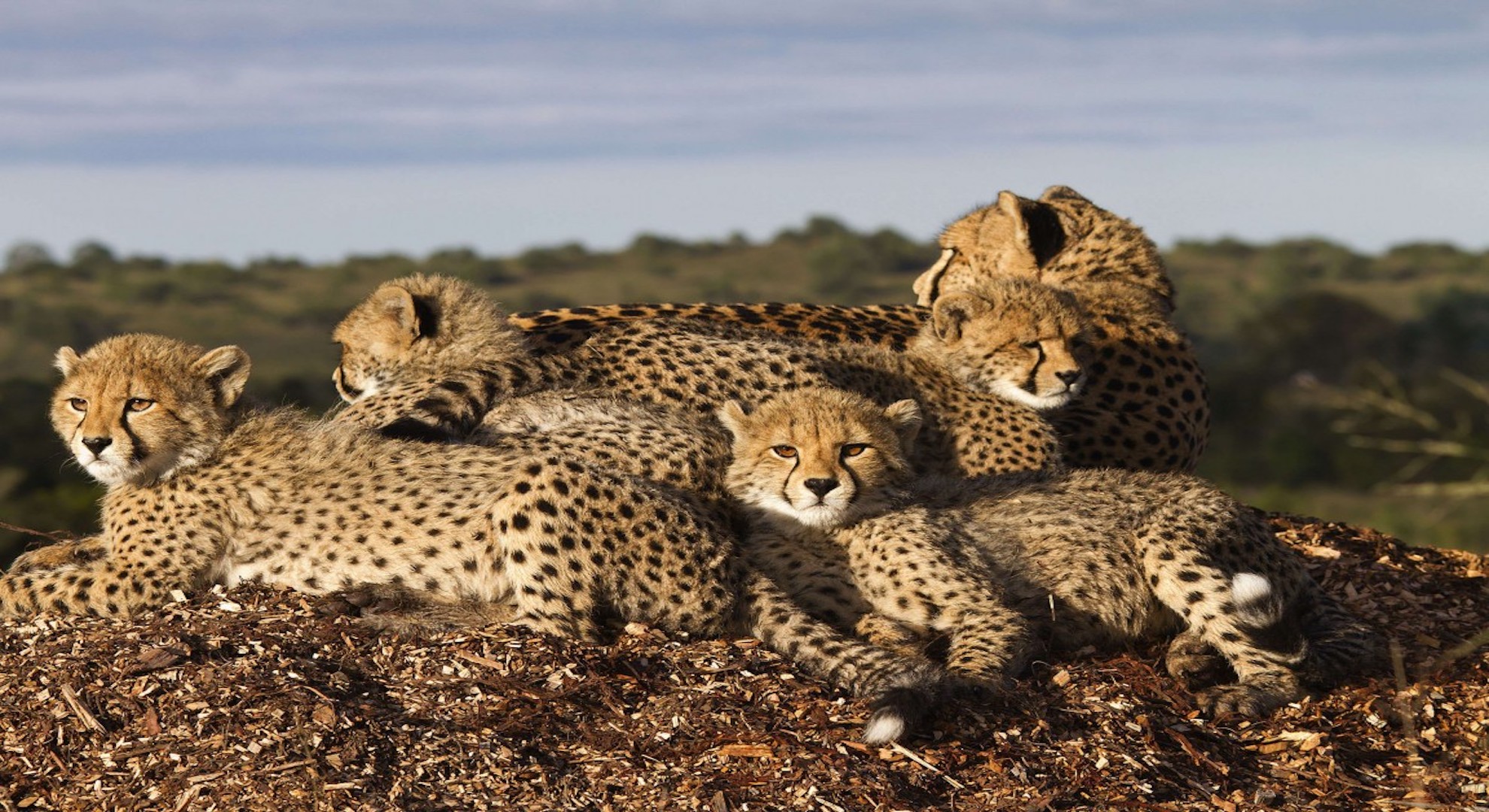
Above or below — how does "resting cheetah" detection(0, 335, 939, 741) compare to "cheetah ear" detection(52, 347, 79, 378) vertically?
below

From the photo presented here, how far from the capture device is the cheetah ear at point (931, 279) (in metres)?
7.06

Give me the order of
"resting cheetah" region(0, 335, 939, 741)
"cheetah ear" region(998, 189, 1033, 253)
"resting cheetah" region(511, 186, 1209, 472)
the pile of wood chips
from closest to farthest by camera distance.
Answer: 1. the pile of wood chips
2. "resting cheetah" region(0, 335, 939, 741)
3. "resting cheetah" region(511, 186, 1209, 472)
4. "cheetah ear" region(998, 189, 1033, 253)

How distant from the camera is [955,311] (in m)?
5.93

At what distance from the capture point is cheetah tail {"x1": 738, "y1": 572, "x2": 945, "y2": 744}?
4.07 meters

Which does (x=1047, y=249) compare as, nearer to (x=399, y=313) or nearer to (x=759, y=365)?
(x=759, y=365)

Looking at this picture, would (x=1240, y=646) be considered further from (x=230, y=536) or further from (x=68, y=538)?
(x=68, y=538)

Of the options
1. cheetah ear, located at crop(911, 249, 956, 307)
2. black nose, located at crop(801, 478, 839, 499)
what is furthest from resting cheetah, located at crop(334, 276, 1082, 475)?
cheetah ear, located at crop(911, 249, 956, 307)

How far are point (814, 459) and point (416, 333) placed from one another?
5.56 ft

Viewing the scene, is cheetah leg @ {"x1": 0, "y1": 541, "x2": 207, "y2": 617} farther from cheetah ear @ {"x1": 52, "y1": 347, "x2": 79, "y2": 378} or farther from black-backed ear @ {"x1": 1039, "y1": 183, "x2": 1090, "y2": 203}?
black-backed ear @ {"x1": 1039, "y1": 183, "x2": 1090, "y2": 203}

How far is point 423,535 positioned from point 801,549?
1.01 m

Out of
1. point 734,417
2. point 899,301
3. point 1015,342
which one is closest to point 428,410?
point 734,417

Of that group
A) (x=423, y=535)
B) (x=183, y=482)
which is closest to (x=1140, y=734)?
(x=423, y=535)

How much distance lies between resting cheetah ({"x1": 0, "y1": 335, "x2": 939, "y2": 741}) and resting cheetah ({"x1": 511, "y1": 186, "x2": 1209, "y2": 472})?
4.57 ft

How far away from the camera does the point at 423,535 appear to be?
4578mm
